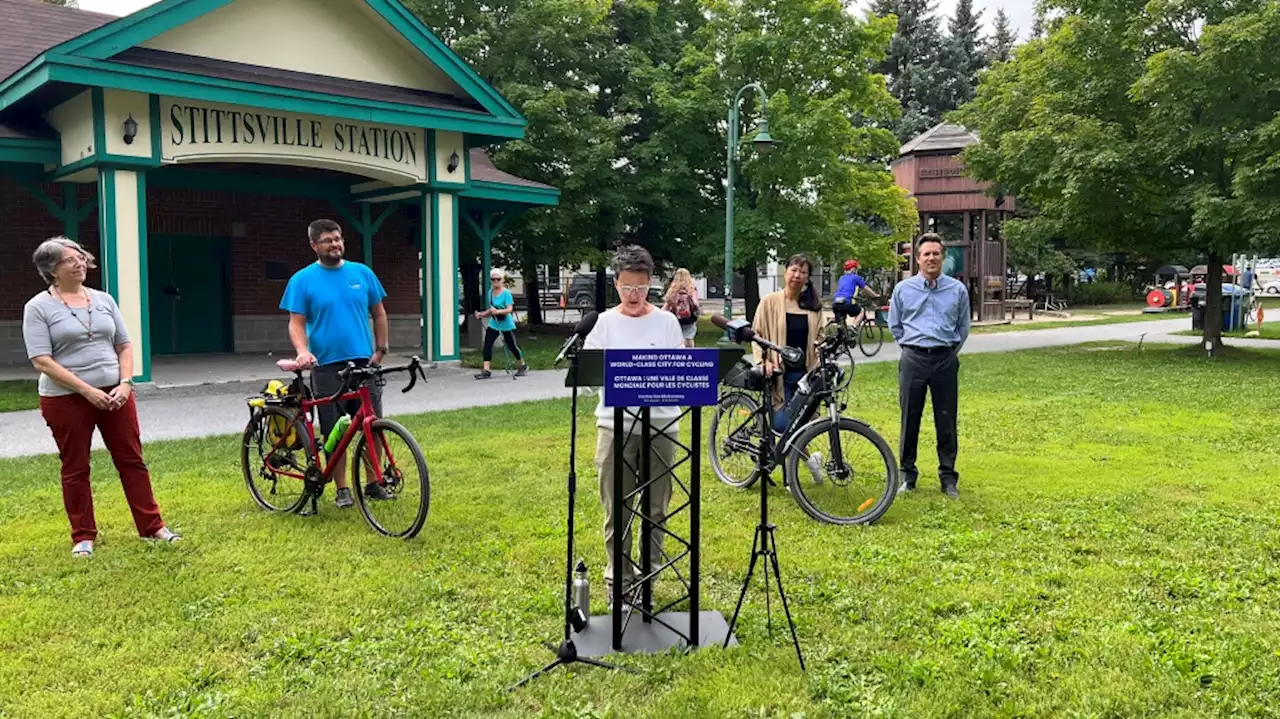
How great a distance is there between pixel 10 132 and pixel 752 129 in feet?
44.1

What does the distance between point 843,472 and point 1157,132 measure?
12.4 metres

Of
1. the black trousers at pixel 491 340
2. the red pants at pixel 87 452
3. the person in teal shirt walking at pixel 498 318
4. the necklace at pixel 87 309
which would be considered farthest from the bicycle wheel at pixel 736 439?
the black trousers at pixel 491 340

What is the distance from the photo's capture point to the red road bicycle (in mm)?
5418

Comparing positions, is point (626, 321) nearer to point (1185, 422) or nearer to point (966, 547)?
point (966, 547)

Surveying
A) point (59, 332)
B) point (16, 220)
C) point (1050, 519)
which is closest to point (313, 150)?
point (16, 220)

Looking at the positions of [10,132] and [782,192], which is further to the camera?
[782,192]

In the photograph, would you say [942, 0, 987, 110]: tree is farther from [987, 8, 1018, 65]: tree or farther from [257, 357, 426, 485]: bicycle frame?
[257, 357, 426, 485]: bicycle frame

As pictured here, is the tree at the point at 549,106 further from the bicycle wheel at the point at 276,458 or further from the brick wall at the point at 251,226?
the bicycle wheel at the point at 276,458

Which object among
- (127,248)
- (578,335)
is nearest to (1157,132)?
(578,335)

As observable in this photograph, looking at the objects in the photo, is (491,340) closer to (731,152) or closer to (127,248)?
(127,248)

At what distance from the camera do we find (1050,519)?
579cm

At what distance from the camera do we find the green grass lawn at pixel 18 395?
34.7 ft

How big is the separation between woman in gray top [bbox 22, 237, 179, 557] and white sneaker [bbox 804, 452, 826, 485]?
147 inches

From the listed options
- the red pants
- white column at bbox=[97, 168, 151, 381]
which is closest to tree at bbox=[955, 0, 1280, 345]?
white column at bbox=[97, 168, 151, 381]
